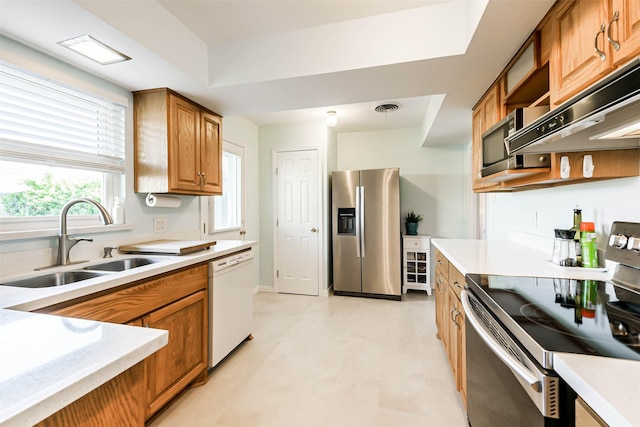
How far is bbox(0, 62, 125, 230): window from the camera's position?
151 cm

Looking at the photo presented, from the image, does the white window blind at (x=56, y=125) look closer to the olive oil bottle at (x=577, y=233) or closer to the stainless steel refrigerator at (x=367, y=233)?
the stainless steel refrigerator at (x=367, y=233)

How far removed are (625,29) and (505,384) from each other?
121cm

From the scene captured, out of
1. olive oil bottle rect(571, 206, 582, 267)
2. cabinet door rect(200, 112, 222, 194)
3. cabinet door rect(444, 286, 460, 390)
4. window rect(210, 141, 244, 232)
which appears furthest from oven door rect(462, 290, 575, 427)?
window rect(210, 141, 244, 232)

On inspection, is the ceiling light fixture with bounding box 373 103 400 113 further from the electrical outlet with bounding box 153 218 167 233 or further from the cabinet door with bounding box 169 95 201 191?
the electrical outlet with bounding box 153 218 167 233

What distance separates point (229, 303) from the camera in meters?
2.27

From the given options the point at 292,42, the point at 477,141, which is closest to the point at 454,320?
the point at 477,141

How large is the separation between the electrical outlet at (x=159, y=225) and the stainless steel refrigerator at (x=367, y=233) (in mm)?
2222

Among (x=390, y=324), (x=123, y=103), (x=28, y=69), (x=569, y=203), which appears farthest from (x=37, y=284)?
(x=569, y=203)

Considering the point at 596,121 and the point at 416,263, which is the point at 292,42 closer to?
the point at 596,121

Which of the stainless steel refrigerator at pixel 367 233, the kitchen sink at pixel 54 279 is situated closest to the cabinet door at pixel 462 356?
the kitchen sink at pixel 54 279

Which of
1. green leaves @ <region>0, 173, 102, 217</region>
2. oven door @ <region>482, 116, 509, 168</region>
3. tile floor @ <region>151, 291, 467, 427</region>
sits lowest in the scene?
tile floor @ <region>151, 291, 467, 427</region>

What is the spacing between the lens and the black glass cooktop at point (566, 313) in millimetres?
724

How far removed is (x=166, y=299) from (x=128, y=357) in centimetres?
121

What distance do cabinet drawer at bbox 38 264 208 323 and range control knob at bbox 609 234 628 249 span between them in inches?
89.3
